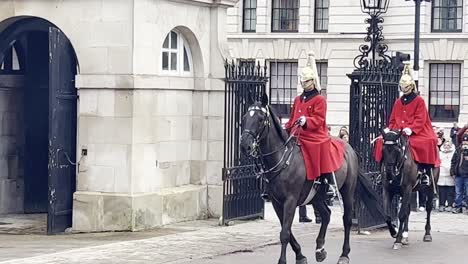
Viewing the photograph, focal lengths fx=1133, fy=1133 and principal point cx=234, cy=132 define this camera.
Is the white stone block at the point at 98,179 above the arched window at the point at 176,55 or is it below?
below

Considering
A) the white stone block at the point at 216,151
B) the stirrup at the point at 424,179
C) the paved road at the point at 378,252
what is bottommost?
the paved road at the point at 378,252

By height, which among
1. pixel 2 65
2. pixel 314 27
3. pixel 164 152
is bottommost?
pixel 164 152

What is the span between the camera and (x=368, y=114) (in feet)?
61.0

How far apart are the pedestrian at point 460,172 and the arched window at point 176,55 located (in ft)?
20.6

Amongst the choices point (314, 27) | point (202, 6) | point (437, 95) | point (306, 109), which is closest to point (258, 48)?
point (314, 27)

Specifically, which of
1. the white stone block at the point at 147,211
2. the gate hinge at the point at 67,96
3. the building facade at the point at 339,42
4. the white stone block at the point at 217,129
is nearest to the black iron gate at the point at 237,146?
the white stone block at the point at 217,129

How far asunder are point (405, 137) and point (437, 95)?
28719 mm

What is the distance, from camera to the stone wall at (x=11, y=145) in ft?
64.4

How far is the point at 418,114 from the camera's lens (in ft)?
56.2

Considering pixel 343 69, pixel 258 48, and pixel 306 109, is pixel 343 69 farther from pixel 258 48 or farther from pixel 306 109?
pixel 306 109

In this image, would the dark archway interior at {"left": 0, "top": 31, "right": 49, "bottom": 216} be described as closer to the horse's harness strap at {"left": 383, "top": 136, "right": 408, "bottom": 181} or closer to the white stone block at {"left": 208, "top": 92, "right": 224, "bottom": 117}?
the white stone block at {"left": 208, "top": 92, "right": 224, "bottom": 117}

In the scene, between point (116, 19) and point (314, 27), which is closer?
point (116, 19)

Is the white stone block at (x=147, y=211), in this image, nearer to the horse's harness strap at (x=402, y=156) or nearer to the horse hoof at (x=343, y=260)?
the horse's harness strap at (x=402, y=156)

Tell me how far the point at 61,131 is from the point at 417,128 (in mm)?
5496
